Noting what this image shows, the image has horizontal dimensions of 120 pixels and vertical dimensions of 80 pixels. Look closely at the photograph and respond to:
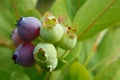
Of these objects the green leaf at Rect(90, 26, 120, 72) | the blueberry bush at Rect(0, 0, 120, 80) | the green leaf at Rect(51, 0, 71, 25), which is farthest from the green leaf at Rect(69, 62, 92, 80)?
the green leaf at Rect(90, 26, 120, 72)

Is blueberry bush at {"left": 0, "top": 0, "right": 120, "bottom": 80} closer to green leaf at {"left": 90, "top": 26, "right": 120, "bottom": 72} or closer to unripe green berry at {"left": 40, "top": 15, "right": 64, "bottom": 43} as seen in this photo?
unripe green berry at {"left": 40, "top": 15, "right": 64, "bottom": 43}

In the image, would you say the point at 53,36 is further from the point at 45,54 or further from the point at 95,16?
the point at 95,16

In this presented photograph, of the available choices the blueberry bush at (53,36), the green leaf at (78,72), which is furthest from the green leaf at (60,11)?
the green leaf at (78,72)

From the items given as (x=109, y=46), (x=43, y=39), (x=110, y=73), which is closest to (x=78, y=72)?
(x=110, y=73)

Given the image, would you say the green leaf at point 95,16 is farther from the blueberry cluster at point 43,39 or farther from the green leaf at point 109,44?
the green leaf at point 109,44

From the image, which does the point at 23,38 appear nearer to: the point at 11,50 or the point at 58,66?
the point at 58,66

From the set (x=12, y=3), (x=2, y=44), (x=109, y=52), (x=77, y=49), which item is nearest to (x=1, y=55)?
(x=2, y=44)
